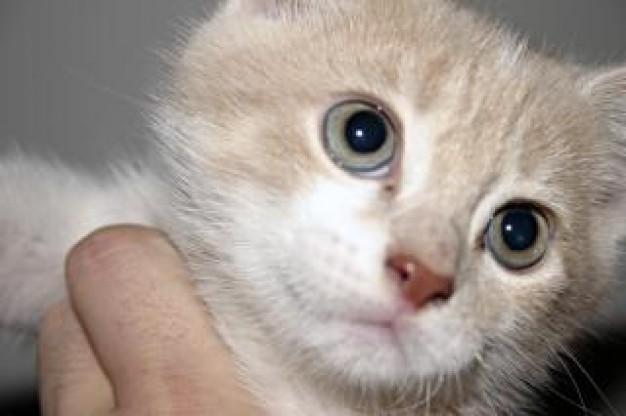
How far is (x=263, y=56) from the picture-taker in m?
1.20

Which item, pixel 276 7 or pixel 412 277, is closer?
pixel 412 277

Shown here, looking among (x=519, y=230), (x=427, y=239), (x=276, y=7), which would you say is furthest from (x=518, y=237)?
(x=276, y=7)

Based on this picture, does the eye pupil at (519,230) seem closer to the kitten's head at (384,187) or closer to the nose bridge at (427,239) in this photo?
the kitten's head at (384,187)

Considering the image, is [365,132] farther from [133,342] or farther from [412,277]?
[133,342]

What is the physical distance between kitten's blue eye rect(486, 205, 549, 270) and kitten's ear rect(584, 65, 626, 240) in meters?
0.27

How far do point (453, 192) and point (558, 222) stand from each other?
0.77ft

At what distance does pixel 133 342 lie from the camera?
114 cm

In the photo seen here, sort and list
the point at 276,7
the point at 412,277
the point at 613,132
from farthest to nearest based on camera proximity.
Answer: the point at 613,132, the point at 276,7, the point at 412,277

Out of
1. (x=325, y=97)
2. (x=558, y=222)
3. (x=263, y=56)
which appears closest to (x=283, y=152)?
(x=325, y=97)

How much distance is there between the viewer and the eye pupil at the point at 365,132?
1.06 metres

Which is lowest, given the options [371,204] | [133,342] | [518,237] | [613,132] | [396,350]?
[133,342]

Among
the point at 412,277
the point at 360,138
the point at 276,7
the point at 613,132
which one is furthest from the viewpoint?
the point at 613,132

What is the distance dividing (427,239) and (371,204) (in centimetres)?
8

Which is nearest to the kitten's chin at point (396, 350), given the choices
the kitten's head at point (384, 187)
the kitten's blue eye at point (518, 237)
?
the kitten's head at point (384, 187)
